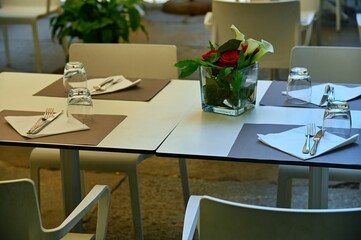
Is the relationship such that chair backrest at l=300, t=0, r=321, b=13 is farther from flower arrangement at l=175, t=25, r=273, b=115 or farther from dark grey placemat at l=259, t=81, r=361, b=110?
flower arrangement at l=175, t=25, r=273, b=115

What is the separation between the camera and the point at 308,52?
3064mm

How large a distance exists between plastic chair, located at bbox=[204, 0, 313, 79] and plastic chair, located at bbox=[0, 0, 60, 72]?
1.85 metres

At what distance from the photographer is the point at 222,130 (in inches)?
88.8

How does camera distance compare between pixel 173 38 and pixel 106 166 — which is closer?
pixel 106 166

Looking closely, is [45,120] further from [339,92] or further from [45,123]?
[339,92]

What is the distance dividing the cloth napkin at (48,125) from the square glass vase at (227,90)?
0.41 metres

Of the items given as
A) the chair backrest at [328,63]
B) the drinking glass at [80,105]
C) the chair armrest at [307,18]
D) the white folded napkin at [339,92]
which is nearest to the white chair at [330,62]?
the chair backrest at [328,63]

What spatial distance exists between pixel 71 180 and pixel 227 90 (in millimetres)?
606

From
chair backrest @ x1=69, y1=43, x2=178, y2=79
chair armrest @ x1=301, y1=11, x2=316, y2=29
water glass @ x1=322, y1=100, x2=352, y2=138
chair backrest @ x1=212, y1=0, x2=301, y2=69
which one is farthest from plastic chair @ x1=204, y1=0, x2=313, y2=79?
water glass @ x1=322, y1=100, x2=352, y2=138

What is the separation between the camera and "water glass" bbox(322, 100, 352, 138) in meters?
2.19

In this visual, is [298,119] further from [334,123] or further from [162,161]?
[162,161]

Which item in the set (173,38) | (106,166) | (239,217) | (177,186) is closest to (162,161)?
(177,186)

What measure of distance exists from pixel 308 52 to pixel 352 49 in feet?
0.58

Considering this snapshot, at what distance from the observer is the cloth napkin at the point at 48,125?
2254 millimetres
